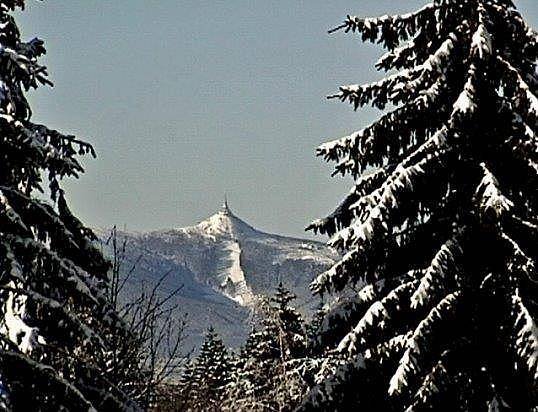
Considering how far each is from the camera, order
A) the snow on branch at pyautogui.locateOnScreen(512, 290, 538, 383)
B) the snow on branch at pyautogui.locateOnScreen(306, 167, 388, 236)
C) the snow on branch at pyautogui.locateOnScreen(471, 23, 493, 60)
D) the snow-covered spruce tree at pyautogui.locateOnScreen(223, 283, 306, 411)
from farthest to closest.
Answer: the snow-covered spruce tree at pyautogui.locateOnScreen(223, 283, 306, 411) → the snow on branch at pyautogui.locateOnScreen(306, 167, 388, 236) → the snow on branch at pyautogui.locateOnScreen(471, 23, 493, 60) → the snow on branch at pyautogui.locateOnScreen(512, 290, 538, 383)

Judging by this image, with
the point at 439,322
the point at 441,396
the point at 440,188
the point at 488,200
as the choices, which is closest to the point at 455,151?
the point at 440,188

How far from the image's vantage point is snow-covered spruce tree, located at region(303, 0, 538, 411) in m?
10.0

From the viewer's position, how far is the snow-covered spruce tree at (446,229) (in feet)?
32.9

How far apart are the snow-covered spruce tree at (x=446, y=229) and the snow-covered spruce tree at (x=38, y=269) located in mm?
2785

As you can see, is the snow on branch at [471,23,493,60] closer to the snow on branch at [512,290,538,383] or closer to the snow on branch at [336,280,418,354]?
the snow on branch at [336,280,418,354]

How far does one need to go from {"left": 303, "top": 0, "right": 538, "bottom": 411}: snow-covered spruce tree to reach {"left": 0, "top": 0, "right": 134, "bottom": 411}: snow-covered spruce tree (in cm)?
278

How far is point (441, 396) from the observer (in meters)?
10.2

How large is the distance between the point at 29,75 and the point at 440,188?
196 inches

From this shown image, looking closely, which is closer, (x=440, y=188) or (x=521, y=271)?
(x=521, y=271)

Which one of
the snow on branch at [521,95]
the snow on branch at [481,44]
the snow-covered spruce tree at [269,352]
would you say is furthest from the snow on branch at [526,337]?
the snow-covered spruce tree at [269,352]

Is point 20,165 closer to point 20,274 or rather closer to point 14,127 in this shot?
point 14,127

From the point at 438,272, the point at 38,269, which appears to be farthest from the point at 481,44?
the point at 38,269

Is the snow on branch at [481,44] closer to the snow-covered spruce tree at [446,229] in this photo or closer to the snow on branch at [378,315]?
the snow-covered spruce tree at [446,229]

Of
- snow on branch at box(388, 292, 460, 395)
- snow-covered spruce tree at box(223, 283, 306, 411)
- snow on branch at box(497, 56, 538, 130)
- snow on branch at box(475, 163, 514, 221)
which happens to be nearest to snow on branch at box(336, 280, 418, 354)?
snow on branch at box(388, 292, 460, 395)
